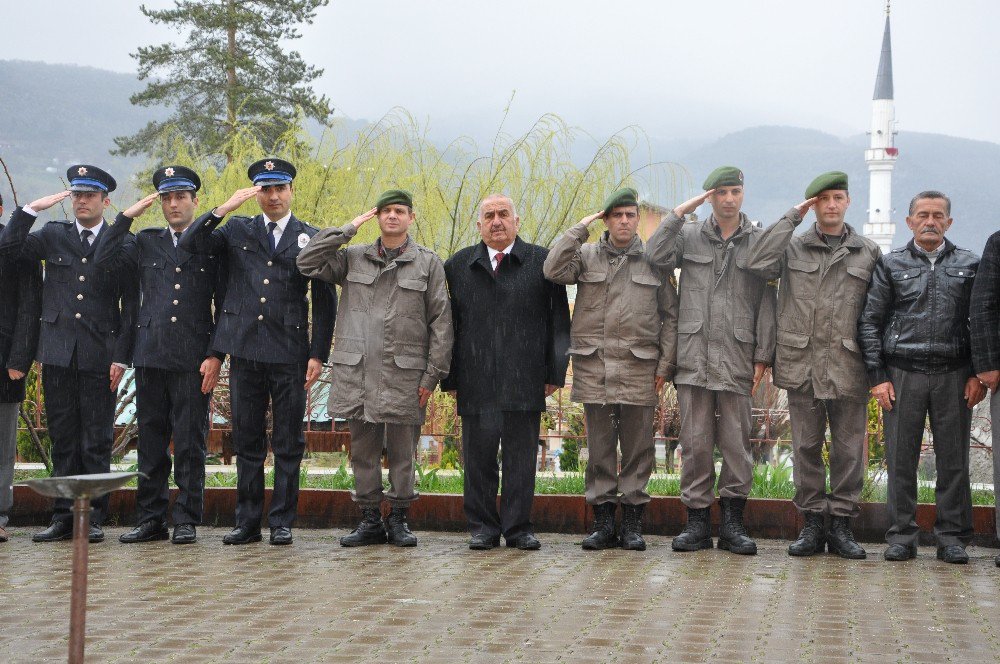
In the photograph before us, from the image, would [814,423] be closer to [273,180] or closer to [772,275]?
[772,275]

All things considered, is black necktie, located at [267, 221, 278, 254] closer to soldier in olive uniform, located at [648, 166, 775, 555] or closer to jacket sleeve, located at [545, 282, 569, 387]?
jacket sleeve, located at [545, 282, 569, 387]

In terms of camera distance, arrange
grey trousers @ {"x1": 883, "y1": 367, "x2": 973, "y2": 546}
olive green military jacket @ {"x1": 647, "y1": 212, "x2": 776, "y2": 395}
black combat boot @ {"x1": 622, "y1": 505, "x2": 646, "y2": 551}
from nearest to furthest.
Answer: grey trousers @ {"x1": 883, "y1": 367, "x2": 973, "y2": 546}, olive green military jacket @ {"x1": 647, "y1": 212, "x2": 776, "y2": 395}, black combat boot @ {"x1": 622, "y1": 505, "x2": 646, "y2": 551}

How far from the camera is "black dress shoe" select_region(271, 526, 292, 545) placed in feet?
24.0

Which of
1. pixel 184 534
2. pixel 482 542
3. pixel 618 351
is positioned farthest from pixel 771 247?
pixel 184 534

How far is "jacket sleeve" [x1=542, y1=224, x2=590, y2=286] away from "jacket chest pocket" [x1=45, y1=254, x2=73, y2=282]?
2954 millimetres

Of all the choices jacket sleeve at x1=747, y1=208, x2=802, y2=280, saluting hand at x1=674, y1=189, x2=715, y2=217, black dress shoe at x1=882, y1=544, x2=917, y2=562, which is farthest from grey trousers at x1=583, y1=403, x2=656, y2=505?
black dress shoe at x1=882, y1=544, x2=917, y2=562

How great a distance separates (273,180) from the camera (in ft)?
24.6

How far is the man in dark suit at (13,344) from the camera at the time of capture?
7598mm

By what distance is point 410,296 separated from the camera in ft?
24.2

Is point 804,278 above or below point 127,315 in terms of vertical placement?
above

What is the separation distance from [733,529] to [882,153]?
107552 millimetres

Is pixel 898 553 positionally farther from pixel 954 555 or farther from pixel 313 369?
pixel 313 369

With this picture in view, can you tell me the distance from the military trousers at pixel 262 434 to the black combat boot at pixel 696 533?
2341mm

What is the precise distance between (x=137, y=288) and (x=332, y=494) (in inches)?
75.0
